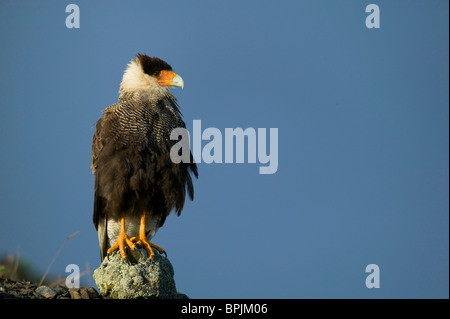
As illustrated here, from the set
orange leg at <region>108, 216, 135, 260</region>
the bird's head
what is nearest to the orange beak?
the bird's head

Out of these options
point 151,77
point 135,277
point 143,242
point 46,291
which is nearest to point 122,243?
point 143,242

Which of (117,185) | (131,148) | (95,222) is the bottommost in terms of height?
(95,222)

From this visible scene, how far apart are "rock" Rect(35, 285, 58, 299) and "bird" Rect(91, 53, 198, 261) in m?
0.86

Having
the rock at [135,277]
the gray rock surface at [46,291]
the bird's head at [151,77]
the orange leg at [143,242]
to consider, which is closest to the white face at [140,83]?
the bird's head at [151,77]

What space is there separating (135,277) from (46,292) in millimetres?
1191

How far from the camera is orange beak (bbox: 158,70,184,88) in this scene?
831cm

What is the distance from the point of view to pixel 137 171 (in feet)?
24.4

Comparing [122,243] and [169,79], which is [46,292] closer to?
[122,243]

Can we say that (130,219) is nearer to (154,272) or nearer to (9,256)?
(154,272)

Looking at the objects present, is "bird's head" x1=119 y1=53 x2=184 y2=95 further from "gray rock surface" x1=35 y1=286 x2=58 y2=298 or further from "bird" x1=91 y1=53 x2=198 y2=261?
"gray rock surface" x1=35 y1=286 x2=58 y2=298
